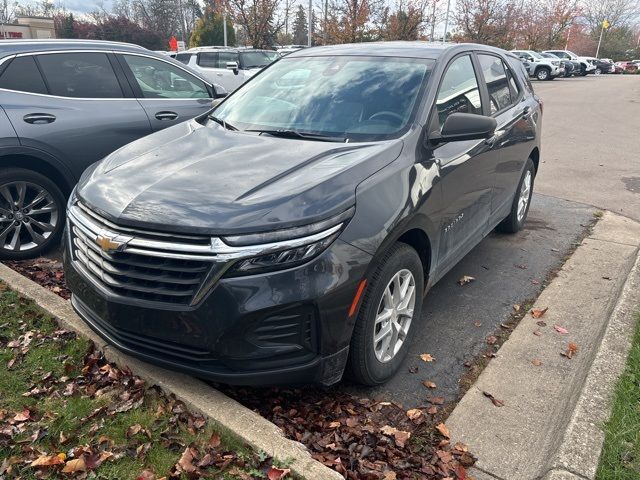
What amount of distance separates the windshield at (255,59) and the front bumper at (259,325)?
581 inches

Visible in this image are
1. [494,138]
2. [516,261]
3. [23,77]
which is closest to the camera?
[494,138]

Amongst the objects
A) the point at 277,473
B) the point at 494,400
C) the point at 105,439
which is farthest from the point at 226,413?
the point at 494,400

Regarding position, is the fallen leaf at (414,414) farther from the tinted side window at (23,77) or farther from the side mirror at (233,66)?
the side mirror at (233,66)

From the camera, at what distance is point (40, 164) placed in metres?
4.78

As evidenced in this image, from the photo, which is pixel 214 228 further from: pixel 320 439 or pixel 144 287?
pixel 320 439

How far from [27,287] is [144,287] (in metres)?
1.85

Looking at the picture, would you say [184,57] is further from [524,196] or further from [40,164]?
[524,196]

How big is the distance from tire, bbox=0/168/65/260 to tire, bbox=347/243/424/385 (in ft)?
10.7

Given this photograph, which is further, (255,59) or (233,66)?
(255,59)

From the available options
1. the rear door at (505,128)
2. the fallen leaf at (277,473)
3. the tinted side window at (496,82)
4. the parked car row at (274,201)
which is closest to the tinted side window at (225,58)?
the parked car row at (274,201)

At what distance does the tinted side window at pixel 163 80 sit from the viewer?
5512mm

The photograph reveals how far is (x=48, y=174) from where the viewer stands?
4.86 metres

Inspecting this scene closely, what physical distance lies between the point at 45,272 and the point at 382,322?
9.99ft

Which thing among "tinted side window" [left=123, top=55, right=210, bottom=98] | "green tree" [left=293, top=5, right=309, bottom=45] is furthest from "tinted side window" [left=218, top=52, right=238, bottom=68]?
"green tree" [left=293, top=5, right=309, bottom=45]
